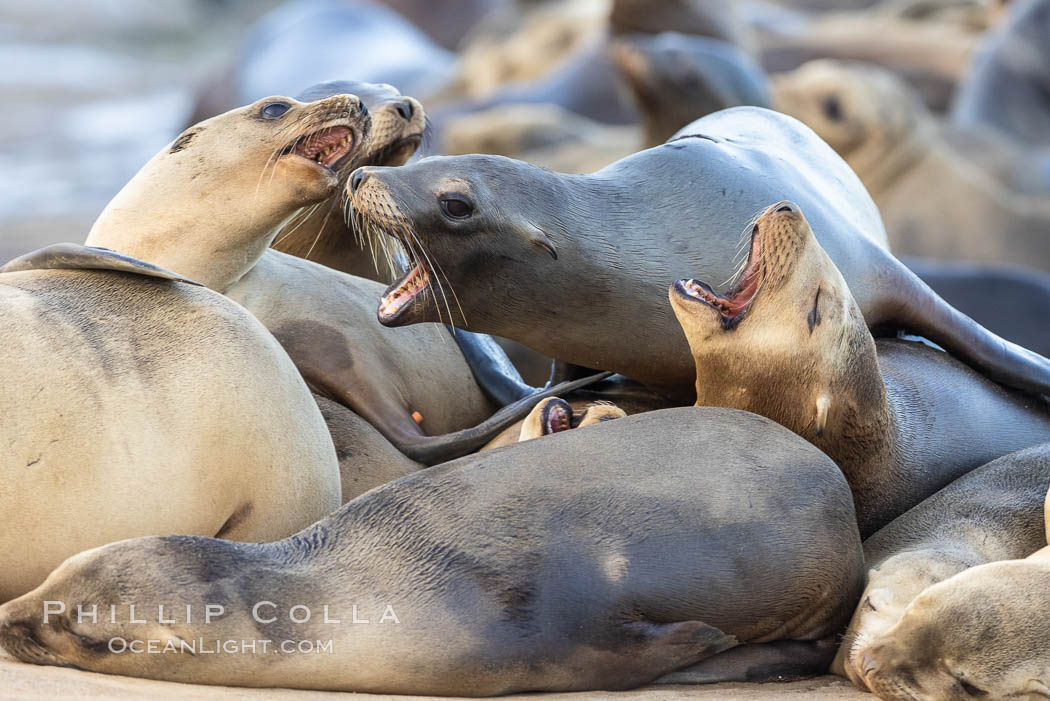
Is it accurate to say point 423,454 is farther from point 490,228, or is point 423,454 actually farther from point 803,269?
point 803,269

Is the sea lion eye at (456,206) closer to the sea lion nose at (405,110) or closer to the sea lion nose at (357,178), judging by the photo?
the sea lion nose at (357,178)

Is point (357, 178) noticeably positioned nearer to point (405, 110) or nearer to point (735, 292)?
point (405, 110)

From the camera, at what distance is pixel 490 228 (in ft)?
12.2

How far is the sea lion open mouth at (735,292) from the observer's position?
3588mm

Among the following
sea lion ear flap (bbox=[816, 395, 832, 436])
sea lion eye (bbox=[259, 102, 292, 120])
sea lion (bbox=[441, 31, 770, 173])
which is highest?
sea lion eye (bbox=[259, 102, 292, 120])

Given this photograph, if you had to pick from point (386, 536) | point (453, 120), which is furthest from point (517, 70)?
point (386, 536)

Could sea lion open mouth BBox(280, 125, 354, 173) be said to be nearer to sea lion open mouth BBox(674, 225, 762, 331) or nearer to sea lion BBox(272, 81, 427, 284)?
sea lion BBox(272, 81, 427, 284)

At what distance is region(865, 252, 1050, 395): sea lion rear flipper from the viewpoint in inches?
166

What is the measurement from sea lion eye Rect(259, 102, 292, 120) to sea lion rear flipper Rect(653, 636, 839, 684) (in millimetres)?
1972

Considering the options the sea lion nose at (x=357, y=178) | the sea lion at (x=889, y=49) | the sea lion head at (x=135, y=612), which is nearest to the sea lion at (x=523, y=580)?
the sea lion head at (x=135, y=612)

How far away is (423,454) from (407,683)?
4.23 feet

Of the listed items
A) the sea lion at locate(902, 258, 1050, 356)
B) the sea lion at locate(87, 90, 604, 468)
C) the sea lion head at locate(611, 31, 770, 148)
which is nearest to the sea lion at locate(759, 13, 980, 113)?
the sea lion head at locate(611, 31, 770, 148)

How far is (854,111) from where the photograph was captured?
38.4ft

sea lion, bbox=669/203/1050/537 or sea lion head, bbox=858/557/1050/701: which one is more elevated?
sea lion, bbox=669/203/1050/537
